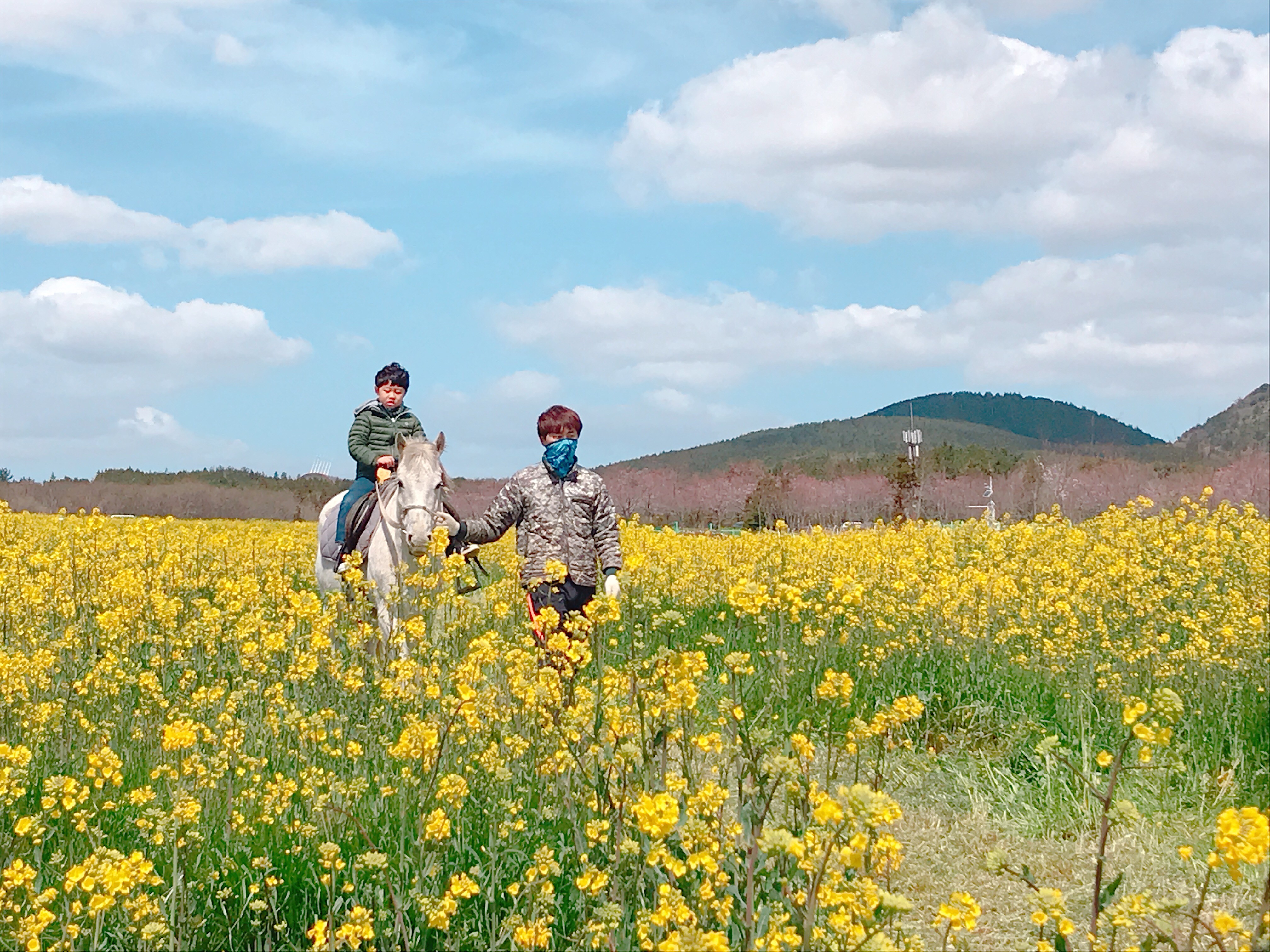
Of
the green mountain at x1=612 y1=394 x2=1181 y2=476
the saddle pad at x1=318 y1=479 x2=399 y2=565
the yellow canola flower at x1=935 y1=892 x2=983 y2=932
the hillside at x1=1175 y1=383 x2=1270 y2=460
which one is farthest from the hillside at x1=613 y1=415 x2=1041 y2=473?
the yellow canola flower at x1=935 y1=892 x2=983 y2=932

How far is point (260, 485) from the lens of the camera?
6625 centimetres

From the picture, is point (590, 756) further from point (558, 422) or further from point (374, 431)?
point (374, 431)

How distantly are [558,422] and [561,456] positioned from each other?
24 centimetres

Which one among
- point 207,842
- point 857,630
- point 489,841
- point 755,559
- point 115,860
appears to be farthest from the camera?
point 755,559

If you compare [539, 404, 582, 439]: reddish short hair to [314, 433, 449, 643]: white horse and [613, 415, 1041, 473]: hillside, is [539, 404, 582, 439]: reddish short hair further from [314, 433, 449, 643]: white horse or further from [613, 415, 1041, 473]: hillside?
[613, 415, 1041, 473]: hillside

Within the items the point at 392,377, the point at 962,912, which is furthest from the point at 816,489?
the point at 962,912

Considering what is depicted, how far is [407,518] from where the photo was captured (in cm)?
796

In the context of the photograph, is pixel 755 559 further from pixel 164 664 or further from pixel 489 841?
pixel 489 841

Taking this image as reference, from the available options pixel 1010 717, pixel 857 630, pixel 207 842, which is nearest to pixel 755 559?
pixel 857 630

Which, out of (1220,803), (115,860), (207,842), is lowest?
(1220,803)

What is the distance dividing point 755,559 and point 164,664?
29.1 ft

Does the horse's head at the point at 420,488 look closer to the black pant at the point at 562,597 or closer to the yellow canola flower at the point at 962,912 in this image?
the black pant at the point at 562,597

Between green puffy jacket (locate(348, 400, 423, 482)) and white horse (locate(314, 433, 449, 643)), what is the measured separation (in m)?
0.76

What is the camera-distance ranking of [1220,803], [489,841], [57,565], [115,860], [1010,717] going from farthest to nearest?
[57,565]
[1010,717]
[1220,803]
[489,841]
[115,860]
